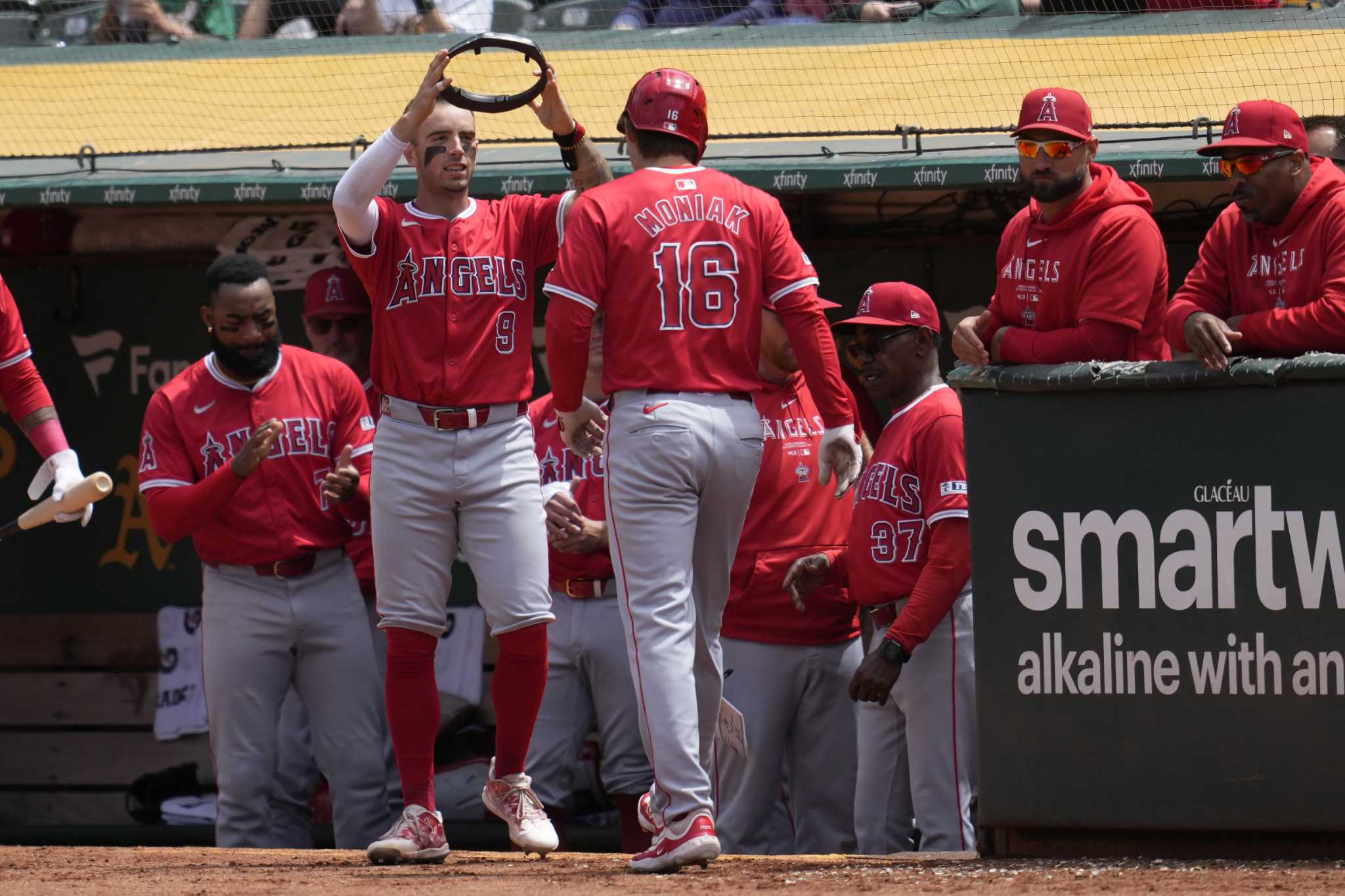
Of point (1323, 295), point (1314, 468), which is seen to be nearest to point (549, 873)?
point (1314, 468)

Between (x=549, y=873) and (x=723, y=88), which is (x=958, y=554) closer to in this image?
(x=549, y=873)

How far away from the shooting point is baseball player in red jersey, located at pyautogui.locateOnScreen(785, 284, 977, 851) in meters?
4.71

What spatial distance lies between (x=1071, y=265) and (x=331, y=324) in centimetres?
296

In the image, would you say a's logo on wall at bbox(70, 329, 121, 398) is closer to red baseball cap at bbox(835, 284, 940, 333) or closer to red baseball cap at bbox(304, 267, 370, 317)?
red baseball cap at bbox(304, 267, 370, 317)

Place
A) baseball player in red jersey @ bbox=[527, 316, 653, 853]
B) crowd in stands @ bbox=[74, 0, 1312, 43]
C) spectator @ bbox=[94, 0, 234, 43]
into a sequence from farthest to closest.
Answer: spectator @ bbox=[94, 0, 234, 43] → crowd in stands @ bbox=[74, 0, 1312, 43] → baseball player in red jersey @ bbox=[527, 316, 653, 853]

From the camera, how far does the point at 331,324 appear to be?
6.51m

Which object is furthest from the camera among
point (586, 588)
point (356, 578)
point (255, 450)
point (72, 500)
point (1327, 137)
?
point (356, 578)

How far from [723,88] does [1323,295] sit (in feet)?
11.0

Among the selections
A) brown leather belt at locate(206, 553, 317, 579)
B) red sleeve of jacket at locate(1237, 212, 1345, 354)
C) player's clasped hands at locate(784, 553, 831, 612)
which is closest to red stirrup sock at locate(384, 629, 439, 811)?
player's clasped hands at locate(784, 553, 831, 612)

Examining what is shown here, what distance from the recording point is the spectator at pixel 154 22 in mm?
8398

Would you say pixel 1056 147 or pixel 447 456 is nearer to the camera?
pixel 447 456

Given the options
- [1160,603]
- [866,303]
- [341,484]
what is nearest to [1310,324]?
[1160,603]

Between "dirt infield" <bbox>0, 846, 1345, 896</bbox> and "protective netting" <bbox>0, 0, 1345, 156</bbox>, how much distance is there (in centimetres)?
292

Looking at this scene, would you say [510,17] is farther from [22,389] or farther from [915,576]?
[915,576]
